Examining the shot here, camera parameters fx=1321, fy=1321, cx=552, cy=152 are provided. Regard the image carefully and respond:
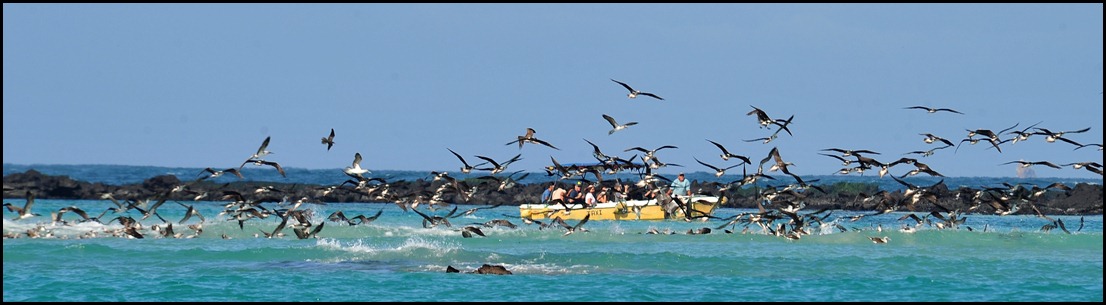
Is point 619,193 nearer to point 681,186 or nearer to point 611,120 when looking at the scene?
point 611,120

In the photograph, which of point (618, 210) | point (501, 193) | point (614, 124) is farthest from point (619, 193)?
point (501, 193)

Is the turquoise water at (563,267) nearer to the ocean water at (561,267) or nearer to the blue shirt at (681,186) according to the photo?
the ocean water at (561,267)

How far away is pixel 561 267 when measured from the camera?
23.4 meters

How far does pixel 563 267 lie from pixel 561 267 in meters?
0.04

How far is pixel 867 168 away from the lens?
24000 millimetres

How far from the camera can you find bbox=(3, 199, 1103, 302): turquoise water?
19625 millimetres

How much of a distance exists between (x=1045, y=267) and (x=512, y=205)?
40.7m

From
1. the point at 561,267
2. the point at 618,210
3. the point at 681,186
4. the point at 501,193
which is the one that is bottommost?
the point at 561,267

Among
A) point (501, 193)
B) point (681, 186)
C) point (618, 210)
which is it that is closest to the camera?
point (681, 186)

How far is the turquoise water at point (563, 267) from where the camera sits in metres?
19.6

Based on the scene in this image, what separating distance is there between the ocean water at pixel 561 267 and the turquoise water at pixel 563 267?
4cm

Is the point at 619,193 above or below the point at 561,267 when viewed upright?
above

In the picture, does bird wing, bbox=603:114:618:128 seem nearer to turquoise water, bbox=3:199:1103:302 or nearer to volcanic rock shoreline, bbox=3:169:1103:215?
turquoise water, bbox=3:199:1103:302

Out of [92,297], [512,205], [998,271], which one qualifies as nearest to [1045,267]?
[998,271]
